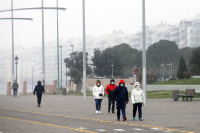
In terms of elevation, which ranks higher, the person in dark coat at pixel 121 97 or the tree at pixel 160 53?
the tree at pixel 160 53

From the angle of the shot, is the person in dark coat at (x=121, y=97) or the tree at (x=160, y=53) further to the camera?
the tree at (x=160, y=53)

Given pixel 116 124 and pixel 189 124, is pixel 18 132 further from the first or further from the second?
pixel 189 124

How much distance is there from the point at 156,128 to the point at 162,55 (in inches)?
6239

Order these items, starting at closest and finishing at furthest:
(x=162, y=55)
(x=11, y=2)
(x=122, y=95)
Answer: (x=122, y=95) → (x=11, y=2) → (x=162, y=55)

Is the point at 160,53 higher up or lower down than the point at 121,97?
higher up

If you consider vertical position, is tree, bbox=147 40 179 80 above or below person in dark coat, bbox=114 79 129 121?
above

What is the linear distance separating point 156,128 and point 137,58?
6305 inches

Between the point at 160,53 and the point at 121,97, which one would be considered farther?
the point at 160,53

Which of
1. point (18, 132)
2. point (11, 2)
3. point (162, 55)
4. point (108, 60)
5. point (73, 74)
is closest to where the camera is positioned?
point (18, 132)

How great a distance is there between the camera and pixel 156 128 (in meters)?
19.5

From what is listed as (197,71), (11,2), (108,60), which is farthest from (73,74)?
(11,2)

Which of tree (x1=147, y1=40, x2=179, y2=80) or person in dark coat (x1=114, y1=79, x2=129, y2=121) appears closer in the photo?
person in dark coat (x1=114, y1=79, x2=129, y2=121)

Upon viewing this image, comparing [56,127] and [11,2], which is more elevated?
[11,2]

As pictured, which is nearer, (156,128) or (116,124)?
(156,128)
